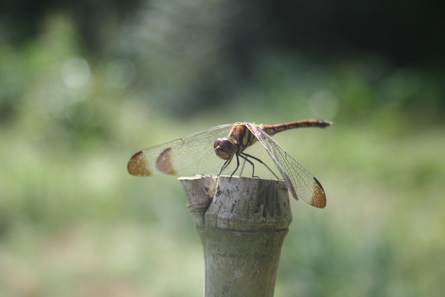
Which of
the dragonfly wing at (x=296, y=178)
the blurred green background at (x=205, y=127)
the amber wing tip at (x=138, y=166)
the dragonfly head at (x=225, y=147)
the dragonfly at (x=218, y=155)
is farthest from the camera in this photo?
Answer: the blurred green background at (x=205, y=127)

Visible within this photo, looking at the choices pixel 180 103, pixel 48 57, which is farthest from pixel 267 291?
pixel 180 103

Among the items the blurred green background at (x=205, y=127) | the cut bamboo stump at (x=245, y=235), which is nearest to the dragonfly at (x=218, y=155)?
the cut bamboo stump at (x=245, y=235)

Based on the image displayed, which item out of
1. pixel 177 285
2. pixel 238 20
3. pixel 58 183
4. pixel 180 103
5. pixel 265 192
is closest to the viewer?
pixel 265 192

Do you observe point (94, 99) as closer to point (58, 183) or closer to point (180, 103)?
point (58, 183)

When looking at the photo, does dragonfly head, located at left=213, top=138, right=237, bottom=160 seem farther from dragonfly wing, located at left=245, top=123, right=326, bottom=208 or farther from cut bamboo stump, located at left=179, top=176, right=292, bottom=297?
cut bamboo stump, located at left=179, top=176, right=292, bottom=297

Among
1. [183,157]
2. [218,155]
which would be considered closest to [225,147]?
[218,155]

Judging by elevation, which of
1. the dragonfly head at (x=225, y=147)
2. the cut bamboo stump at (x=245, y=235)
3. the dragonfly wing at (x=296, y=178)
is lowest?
the cut bamboo stump at (x=245, y=235)

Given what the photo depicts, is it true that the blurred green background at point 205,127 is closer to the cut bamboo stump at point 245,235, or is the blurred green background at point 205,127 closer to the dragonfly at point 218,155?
the dragonfly at point 218,155

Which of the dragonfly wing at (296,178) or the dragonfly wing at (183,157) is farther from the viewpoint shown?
the dragonfly wing at (183,157)
